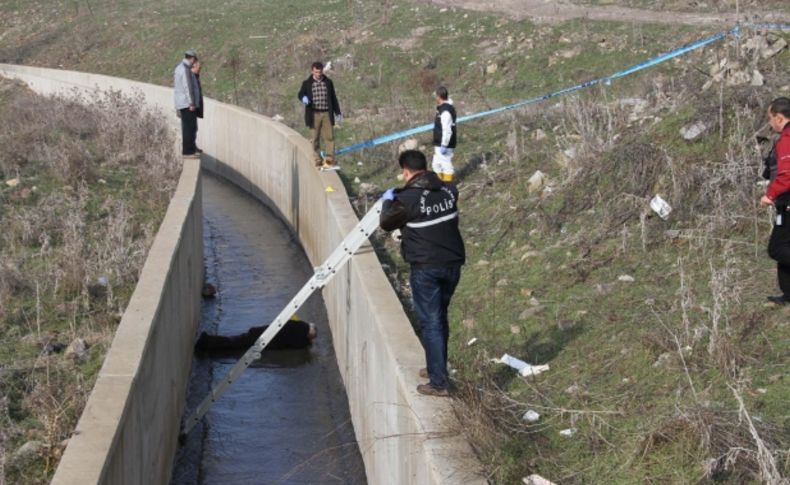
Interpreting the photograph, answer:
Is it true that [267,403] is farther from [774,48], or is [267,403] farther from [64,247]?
[774,48]

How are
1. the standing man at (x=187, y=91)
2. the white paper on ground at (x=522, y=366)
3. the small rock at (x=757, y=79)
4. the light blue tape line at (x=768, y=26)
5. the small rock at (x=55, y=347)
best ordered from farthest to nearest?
the light blue tape line at (x=768, y=26), the standing man at (x=187, y=91), the small rock at (x=757, y=79), the small rock at (x=55, y=347), the white paper on ground at (x=522, y=366)

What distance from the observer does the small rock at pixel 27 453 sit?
23.7ft

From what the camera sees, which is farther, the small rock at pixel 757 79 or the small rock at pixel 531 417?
the small rock at pixel 757 79

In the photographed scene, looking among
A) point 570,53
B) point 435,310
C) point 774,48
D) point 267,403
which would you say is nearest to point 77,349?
point 267,403

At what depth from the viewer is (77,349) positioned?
30.3 ft

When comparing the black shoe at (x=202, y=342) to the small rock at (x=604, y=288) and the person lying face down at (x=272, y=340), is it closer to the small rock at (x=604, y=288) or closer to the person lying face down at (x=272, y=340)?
the person lying face down at (x=272, y=340)

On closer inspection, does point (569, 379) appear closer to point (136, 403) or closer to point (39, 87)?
point (136, 403)

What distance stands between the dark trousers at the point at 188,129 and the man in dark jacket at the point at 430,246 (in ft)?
29.3

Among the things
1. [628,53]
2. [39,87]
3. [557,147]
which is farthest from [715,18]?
[39,87]

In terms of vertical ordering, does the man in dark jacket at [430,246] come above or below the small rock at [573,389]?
above

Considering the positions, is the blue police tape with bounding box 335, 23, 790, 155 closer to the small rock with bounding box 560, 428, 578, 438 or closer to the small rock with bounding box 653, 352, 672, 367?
the small rock with bounding box 653, 352, 672, 367

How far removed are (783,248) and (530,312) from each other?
258 cm

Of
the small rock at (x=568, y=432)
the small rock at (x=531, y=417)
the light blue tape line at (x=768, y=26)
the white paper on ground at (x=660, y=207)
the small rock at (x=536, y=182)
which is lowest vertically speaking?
the small rock at (x=531, y=417)

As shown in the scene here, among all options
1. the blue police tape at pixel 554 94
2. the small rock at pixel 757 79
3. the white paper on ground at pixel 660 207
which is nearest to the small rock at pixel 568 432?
the white paper on ground at pixel 660 207
